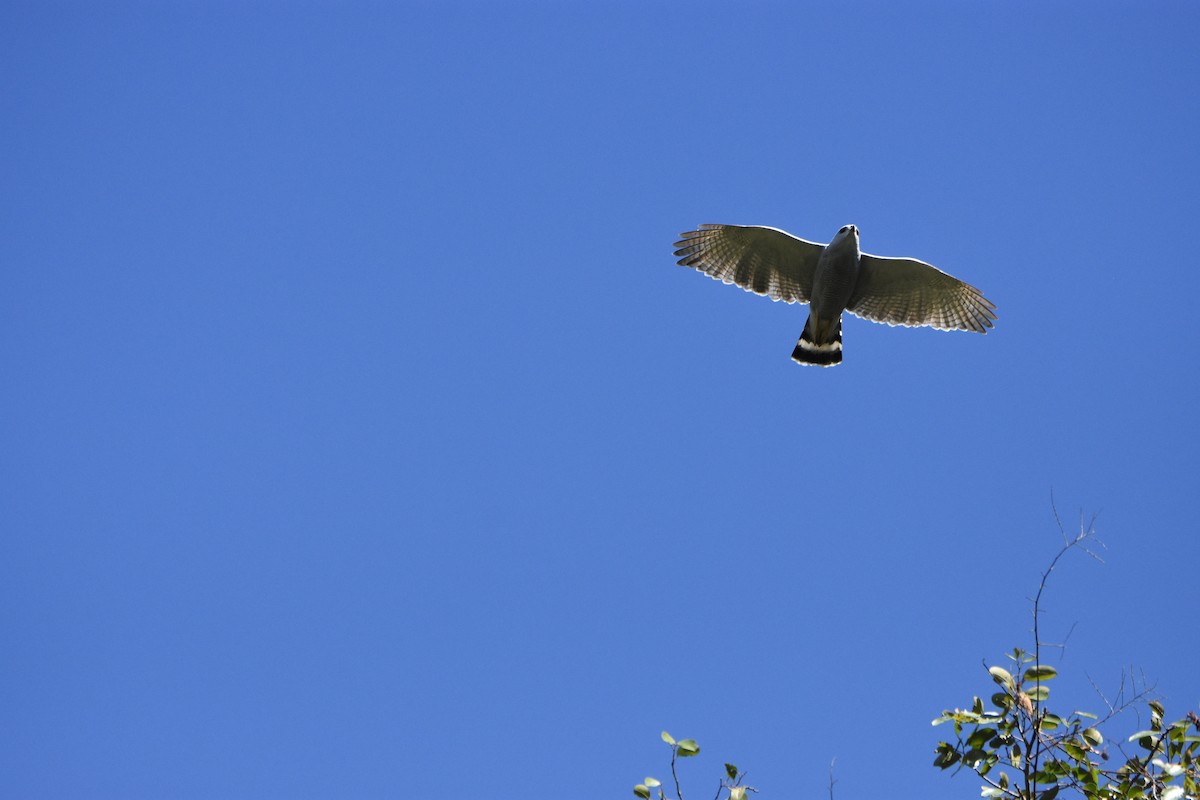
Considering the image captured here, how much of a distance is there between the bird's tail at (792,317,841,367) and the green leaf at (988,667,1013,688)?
6.89 m

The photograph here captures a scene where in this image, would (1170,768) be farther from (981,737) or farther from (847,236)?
(847,236)

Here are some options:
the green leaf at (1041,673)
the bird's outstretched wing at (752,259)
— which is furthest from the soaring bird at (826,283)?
the green leaf at (1041,673)

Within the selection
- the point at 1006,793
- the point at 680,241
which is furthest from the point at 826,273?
the point at 1006,793

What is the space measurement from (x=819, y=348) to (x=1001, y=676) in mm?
7038

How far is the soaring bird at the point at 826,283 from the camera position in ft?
35.5

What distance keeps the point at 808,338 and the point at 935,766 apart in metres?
7.19

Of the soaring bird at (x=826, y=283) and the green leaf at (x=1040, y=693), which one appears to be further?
the soaring bird at (x=826, y=283)

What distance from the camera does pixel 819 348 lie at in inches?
453

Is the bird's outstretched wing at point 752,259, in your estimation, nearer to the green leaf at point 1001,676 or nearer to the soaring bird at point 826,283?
the soaring bird at point 826,283

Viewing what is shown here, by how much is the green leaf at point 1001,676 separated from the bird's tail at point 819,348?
689 centimetres

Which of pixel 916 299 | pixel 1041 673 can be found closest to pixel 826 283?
pixel 916 299

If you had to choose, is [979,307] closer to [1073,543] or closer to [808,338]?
[808,338]

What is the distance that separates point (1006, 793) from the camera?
4.60 metres

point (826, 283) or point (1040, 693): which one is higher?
point (826, 283)
